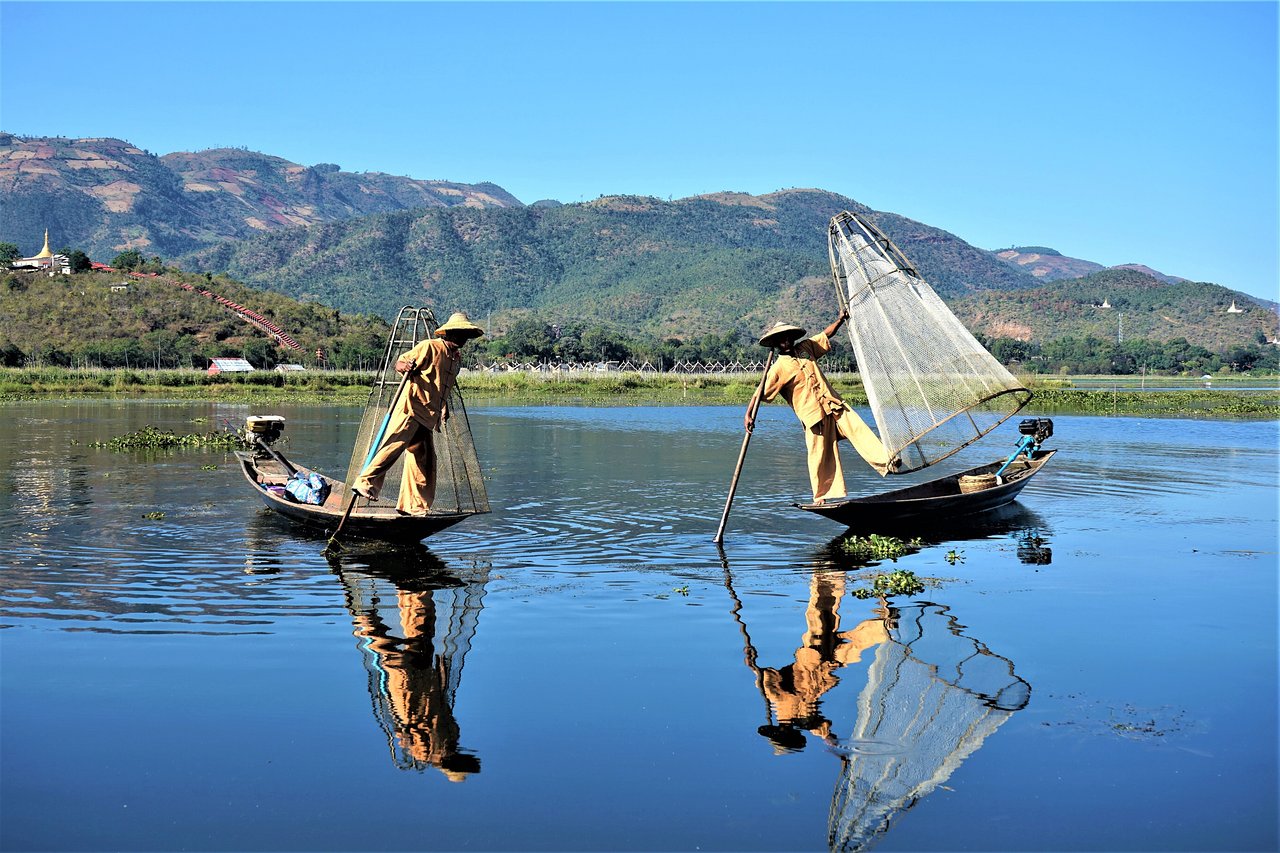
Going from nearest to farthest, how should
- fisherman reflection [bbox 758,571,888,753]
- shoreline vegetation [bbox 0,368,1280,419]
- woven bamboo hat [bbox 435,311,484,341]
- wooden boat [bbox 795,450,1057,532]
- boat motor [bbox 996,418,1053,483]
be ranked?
fisherman reflection [bbox 758,571,888,753], woven bamboo hat [bbox 435,311,484,341], wooden boat [bbox 795,450,1057,532], boat motor [bbox 996,418,1053,483], shoreline vegetation [bbox 0,368,1280,419]

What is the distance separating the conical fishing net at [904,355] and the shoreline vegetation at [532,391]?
3927 cm

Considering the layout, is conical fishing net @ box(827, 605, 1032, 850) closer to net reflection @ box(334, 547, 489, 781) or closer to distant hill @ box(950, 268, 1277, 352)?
net reflection @ box(334, 547, 489, 781)

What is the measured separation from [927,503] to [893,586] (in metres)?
3.77

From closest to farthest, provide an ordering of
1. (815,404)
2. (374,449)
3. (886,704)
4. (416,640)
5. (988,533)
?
1. (886,704)
2. (416,640)
3. (374,449)
4. (815,404)
5. (988,533)

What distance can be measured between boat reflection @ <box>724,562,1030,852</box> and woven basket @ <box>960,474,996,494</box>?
658 cm

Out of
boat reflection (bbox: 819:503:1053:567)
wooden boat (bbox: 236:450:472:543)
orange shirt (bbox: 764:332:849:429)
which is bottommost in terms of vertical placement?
boat reflection (bbox: 819:503:1053:567)

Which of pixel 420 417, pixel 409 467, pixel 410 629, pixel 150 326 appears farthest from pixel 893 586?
pixel 150 326

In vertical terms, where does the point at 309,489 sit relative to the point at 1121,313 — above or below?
below

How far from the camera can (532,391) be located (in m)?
71.8

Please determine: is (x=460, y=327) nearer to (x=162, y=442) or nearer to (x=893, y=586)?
→ (x=893, y=586)

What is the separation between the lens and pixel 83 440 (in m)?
32.5

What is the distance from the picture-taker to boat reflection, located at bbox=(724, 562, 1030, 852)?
24.2ft

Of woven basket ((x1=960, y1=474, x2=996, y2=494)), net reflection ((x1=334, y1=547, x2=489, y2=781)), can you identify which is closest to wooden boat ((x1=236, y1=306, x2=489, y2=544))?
net reflection ((x1=334, y1=547, x2=489, y2=781))

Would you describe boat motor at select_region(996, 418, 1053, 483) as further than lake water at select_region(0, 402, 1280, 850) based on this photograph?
Yes
